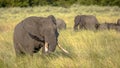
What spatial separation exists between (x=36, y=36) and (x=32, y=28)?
250 mm

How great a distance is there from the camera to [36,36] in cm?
809

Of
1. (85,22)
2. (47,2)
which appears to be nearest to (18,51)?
(85,22)

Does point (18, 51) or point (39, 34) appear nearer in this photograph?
point (39, 34)

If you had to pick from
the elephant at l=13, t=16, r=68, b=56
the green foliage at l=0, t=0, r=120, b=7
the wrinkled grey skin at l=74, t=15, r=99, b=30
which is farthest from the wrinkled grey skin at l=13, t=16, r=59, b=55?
the green foliage at l=0, t=0, r=120, b=7

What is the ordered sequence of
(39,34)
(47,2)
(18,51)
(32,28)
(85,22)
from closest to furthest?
(39,34) → (32,28) → (18,51) → (85,22) → (47,2)

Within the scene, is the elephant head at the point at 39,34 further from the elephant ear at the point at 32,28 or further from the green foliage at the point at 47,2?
the green foliage at the point at 47,2

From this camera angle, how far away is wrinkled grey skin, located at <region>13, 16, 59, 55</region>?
7699 millimetres

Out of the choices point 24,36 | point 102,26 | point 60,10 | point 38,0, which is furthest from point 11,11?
point 24,36

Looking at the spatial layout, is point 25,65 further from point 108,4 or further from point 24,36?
point 108,4

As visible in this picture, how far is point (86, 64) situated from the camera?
670 cm

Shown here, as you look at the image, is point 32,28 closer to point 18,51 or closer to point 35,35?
point 35,35

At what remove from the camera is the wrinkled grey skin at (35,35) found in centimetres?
770

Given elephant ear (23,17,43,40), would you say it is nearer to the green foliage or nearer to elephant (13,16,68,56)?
elephant (13,16,68,56)

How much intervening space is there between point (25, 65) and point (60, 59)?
0.68 metres
